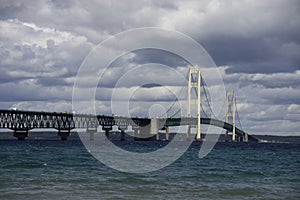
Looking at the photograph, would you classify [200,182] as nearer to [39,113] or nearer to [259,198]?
[259,198]

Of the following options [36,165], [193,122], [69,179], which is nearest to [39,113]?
[193,122]

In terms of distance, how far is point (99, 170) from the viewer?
164 feet

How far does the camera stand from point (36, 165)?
54.2 metres

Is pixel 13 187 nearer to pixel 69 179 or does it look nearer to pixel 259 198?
pixel 69 179

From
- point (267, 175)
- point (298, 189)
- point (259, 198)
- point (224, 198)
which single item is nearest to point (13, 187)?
point (224, 198)

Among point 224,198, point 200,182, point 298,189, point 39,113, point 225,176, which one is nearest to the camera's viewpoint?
point 224,198

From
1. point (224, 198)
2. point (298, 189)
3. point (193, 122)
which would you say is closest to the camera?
point (224, 198)

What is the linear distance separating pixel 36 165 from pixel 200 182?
1981 centimetres

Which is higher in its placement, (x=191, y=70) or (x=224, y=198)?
(x=191, y=70)

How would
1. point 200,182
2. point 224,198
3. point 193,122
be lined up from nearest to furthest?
point 224,198
point 200,182
point 193,122

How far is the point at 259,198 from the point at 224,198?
2167 mm

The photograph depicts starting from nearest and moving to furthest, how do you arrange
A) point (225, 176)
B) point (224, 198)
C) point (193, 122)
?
point (224, 198)
point (225, 176)
point (193, 122)

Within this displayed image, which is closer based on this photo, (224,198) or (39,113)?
(224,198)

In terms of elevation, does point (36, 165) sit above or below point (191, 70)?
below
